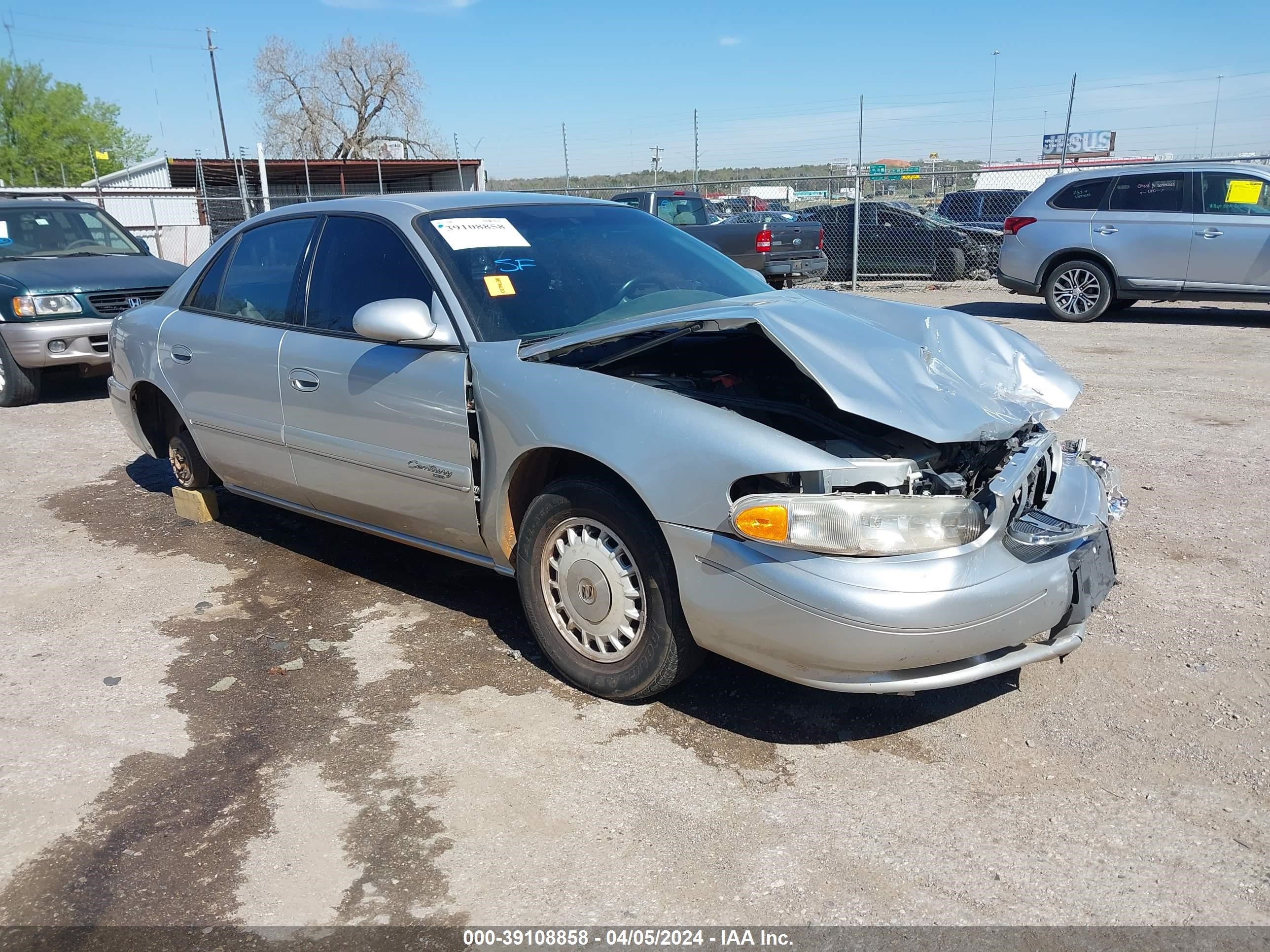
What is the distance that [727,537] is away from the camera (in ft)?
9.68

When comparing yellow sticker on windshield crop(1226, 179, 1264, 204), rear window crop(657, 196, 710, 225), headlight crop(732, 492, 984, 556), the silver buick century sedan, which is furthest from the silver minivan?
headlight crop(732, 492, 984, 556)

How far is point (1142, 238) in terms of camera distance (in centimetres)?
1130

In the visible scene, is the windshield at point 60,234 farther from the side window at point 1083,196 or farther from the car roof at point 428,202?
the side window at point 1083,196

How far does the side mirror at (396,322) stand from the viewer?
12.1 ft

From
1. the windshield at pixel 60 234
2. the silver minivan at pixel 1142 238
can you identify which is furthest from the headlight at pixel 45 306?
the silver minivan at pixel 1142 238

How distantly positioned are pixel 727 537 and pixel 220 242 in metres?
3.57

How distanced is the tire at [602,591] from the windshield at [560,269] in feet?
2.50

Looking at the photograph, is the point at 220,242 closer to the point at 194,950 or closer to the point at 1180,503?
the point at 194,950

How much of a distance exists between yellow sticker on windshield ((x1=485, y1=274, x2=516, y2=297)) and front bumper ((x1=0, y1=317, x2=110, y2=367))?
20.3 ft

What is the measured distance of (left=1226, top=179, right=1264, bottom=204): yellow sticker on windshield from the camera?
10.8 meters

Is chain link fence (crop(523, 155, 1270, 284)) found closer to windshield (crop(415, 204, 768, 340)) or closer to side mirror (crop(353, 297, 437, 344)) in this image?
windshield (crop(415, 204, 768, 340))

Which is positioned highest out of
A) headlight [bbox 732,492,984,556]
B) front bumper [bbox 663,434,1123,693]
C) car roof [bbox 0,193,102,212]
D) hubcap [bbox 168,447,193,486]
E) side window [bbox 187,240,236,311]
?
car roof [bbox 0,193,102,212]

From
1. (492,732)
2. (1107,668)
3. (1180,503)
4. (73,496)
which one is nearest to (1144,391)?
(1180,503)

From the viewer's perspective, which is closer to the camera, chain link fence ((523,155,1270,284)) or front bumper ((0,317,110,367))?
front bumper ((0,317,110,367))
